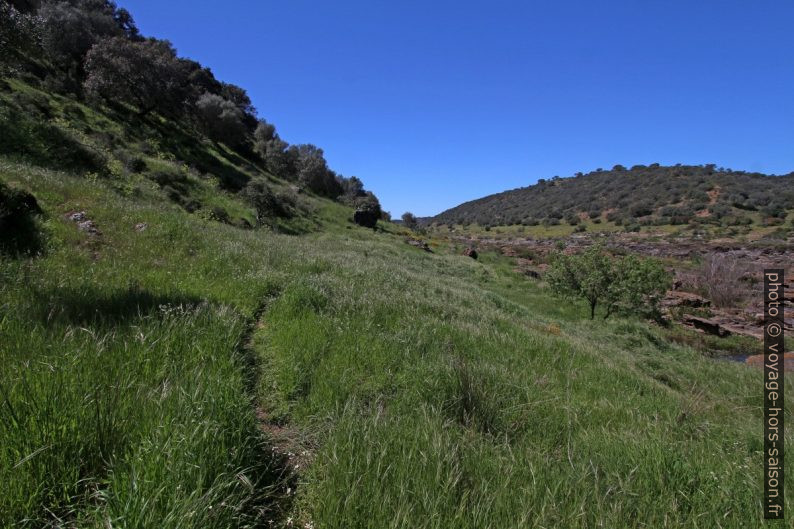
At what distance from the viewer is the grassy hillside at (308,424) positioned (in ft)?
6.59

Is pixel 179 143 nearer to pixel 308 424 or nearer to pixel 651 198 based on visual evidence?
pixel 308 424

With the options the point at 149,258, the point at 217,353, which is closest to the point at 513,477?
the point at 217,353

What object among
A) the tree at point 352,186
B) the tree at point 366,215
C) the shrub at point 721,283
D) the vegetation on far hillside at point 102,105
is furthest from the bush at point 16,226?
the tree at point 352,186

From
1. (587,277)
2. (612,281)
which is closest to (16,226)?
(587,277)

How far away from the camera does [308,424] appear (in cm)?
335

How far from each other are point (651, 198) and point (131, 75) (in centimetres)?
11378

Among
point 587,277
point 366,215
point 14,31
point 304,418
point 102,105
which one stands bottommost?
point 304,418

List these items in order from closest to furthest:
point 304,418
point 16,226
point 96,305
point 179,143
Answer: point 304,418 → point 96,305 → point 16,226 → point 179,143

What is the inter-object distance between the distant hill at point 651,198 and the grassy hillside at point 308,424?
87.6 m

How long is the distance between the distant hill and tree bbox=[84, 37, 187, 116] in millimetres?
87454

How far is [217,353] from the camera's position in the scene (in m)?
3.76

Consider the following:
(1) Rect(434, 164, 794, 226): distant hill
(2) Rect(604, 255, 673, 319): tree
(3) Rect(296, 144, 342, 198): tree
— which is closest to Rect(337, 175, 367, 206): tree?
(3) Rect(296, 144, 342, 198): tree

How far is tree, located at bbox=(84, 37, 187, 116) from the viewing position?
31.4m

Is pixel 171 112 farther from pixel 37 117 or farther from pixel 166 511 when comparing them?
pixel 166 511
